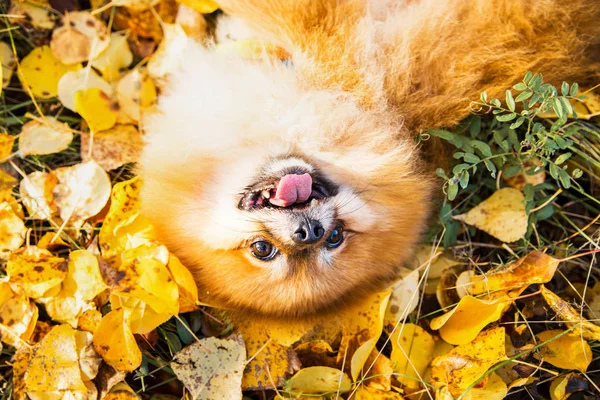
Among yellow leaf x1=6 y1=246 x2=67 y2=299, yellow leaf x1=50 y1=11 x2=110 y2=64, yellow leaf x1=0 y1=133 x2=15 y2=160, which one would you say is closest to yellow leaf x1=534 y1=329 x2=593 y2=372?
yellow leaf x1=6 y1=246 x2=67 y2=299

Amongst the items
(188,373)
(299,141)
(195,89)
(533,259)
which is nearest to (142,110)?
(195,89)

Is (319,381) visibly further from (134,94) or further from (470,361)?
(134,94)

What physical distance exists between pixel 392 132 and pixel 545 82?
715 millimetres

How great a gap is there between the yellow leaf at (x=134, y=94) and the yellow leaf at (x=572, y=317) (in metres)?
2.13

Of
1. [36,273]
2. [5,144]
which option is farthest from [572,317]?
[5,144]

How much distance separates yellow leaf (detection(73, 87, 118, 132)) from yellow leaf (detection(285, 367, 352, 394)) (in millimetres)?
1548

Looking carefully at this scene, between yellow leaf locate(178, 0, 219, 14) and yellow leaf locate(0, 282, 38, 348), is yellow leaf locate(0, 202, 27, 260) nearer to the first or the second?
yellow leaf locate(0, 282, 38, 348)

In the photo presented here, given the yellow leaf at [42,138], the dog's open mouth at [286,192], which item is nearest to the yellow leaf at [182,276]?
the dog's open mouth at [286,192]

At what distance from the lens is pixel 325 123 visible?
2.36m

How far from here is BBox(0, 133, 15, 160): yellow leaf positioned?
289 cm

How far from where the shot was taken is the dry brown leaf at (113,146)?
295cm

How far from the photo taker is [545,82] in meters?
2.49

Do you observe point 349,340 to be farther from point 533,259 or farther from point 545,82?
point 545,82

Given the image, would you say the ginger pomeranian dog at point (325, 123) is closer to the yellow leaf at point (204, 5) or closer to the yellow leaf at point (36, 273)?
the yellow leaf at point (204, 5)
